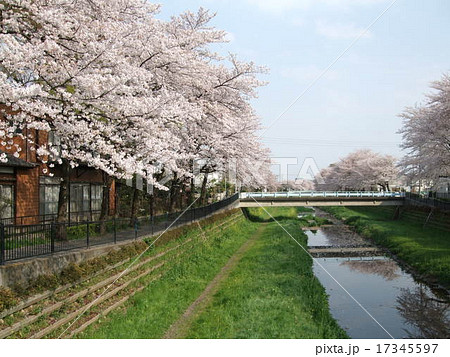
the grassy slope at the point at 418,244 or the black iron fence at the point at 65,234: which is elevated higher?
the black iron fence at the point at 65,234

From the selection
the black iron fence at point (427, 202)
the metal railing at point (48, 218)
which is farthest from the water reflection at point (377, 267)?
the metal railing at point (48, 218)

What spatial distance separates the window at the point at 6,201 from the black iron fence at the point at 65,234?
12.6 feet

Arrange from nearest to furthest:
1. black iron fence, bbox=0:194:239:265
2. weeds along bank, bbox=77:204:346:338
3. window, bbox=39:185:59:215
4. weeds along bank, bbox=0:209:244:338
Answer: weeds along bank, bbox=0:209:244:338
black iron fence, bbox=0:194:239:265
weeds along bank, bbox=77:204:346:338
window, bbox=39:185:59:215

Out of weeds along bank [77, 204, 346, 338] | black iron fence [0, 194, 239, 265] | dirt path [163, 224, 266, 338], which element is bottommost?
dirt path [163, 224, 266, 338]

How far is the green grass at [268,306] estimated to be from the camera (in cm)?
1220

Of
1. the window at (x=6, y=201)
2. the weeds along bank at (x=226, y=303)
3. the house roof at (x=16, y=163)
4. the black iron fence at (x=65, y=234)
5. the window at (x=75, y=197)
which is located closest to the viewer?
the black iron fence at (x=65, y=234)

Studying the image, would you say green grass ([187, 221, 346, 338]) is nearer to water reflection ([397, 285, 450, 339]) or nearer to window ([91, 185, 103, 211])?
water reflection ([397, 285, 450, 339])

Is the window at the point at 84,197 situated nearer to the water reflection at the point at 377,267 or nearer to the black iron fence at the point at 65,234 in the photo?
the black iron fence at the point at 65,234

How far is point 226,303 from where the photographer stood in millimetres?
14820

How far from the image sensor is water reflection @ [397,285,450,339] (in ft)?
50.6

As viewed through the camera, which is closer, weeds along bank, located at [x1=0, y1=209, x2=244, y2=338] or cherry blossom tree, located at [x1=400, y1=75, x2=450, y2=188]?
weeds along bank, located at [x1=0, y1=209, x2=244, y2=338]

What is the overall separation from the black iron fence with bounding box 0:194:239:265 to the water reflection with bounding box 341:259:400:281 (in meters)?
11.3

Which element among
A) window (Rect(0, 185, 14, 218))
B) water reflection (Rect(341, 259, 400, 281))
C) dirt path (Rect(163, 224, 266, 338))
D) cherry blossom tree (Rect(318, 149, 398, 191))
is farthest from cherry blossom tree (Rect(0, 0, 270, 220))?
cherry blossom tree (Rect(318, 149, 398, 191))

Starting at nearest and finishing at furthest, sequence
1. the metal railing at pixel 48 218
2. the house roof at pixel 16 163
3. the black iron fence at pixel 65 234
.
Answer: the black iron fence at pixel 65 234 → the house roof at pixel 16 163 → the metal railing at pixel 48 218
